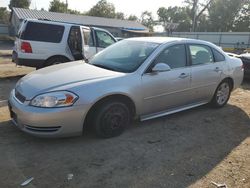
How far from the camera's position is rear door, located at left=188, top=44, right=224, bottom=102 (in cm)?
559

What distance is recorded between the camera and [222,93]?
6.45 metres

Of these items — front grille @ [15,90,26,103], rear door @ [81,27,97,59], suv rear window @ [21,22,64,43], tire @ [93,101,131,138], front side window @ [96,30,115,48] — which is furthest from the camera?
front side window @ [96,30,115,48]

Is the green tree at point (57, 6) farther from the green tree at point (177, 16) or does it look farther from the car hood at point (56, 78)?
the car hood at point (56, 78)

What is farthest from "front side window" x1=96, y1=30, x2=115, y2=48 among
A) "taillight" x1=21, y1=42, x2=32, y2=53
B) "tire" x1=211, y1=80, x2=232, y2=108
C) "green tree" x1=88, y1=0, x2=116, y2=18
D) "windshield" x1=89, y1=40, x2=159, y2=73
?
"green tree" x1=88, y1=0, x2=116, y2=18

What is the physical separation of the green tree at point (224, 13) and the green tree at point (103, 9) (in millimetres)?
26581

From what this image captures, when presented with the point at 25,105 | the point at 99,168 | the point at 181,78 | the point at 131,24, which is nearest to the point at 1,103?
the point at 25,105

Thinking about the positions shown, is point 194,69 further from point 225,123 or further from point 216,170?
point 216,170

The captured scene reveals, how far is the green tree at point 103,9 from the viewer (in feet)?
245

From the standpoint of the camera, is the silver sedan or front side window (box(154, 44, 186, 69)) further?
front side window (box(154, 44, 186, 69))

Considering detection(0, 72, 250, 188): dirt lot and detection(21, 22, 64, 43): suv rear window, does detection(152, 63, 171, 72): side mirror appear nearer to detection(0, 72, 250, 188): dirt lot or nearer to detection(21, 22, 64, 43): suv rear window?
detection(0, 72, 250, 188): dirt lot

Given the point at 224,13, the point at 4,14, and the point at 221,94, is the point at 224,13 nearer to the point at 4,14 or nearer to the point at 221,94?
→ the point at 4,14

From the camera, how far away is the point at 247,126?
5.49m

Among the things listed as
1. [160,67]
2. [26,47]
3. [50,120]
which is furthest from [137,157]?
[26,47]

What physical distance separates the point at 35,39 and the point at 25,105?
16.6 feet
